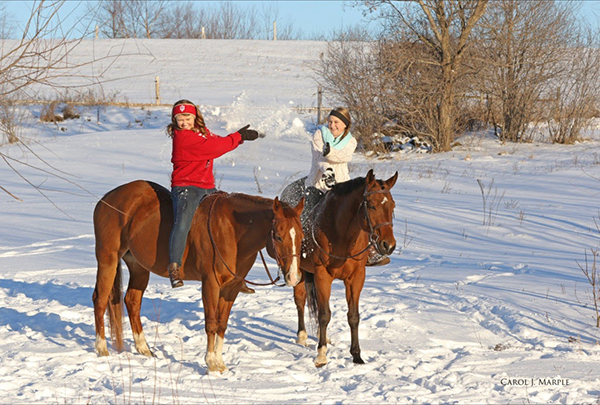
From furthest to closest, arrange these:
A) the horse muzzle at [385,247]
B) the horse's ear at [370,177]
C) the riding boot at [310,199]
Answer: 1. the riding boot at [310,199]
2. the horse's ear at [370,177]
3. the horse muzzle at [385,247]

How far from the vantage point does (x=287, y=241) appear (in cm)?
496

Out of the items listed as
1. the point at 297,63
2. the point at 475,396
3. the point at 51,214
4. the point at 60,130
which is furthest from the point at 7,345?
the point at 297,63

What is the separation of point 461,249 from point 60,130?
2335 centimetres

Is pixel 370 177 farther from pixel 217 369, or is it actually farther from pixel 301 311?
pixel 217 369

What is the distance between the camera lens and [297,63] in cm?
4962

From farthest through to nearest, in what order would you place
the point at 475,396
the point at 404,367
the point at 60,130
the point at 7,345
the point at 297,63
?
1. the point at 297,63
2. the point at 60,130
3. the point at 7,345
4. the point at 404,367
5. the point at 475,396

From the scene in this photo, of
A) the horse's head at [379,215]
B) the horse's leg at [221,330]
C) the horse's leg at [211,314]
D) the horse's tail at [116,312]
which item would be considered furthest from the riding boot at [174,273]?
the horse's head at [379,215]

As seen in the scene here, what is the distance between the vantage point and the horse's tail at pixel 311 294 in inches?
247

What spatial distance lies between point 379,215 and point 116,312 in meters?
2.86

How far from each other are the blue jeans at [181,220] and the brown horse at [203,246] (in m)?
0.09

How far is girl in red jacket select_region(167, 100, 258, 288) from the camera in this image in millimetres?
5566

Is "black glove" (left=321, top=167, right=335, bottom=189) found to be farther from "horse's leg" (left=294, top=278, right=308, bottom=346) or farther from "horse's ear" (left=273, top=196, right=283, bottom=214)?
"horse's ear" (left=273, top=196, right=283, bottom=214)

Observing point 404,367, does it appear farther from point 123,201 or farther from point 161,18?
point 161,18

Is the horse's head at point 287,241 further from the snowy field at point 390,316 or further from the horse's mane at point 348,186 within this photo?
the snowy field at point 390,316
